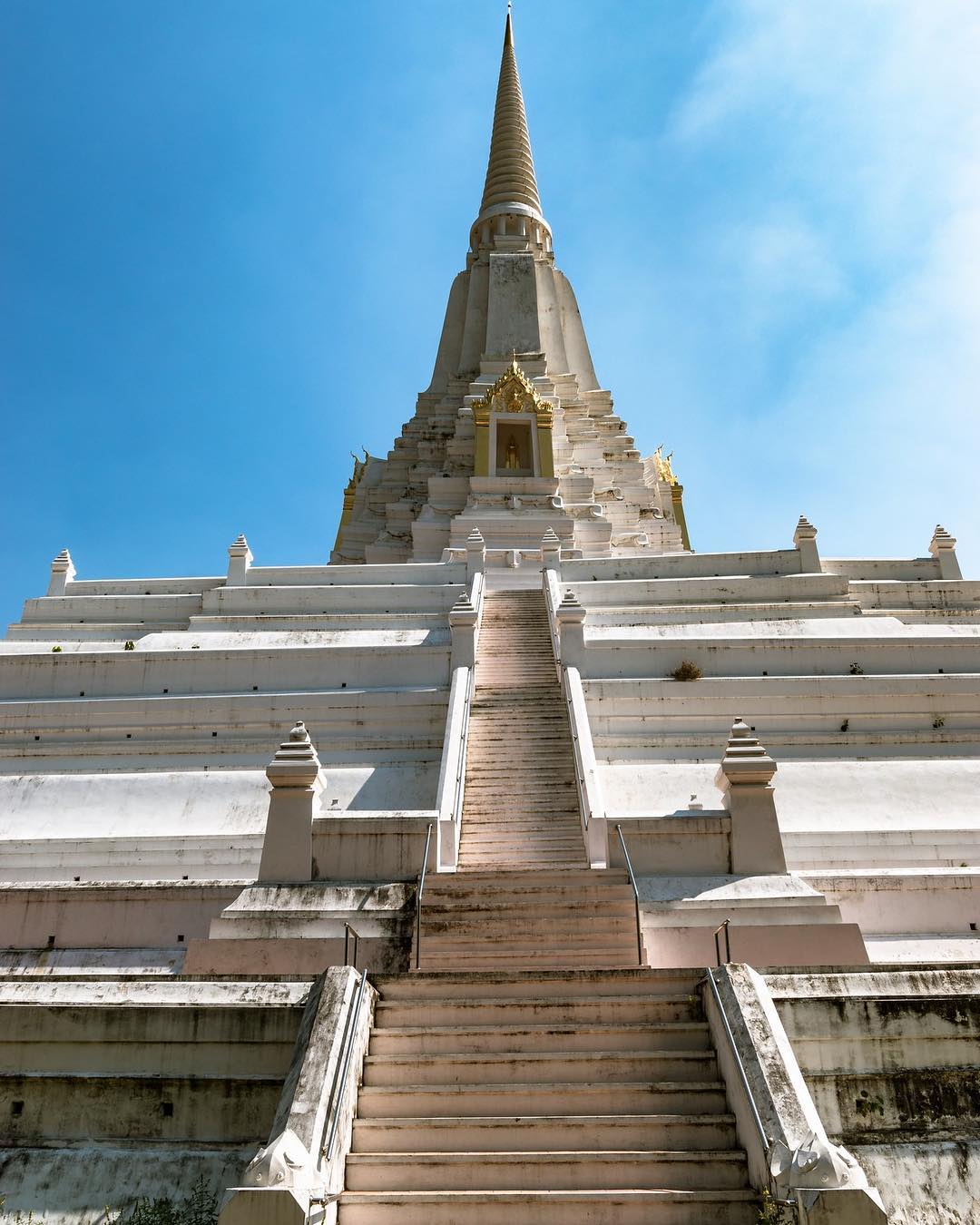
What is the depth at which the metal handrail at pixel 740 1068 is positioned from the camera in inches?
243

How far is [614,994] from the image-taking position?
825cm

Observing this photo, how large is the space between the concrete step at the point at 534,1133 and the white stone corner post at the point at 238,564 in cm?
1754

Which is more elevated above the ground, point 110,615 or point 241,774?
point 110,615

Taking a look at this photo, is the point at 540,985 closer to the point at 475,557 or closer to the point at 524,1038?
the point at 524,1038

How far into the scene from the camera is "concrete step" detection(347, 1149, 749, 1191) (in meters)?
6.62

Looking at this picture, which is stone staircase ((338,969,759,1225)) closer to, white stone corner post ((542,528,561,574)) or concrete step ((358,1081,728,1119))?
concrete step ((358,1081,728,1119))

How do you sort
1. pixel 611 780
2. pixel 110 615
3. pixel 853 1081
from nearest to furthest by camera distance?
1. pixel 853 1081
2. pixel 611 780
3. pixel 110 615

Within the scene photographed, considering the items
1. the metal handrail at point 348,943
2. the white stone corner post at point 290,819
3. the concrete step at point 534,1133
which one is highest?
the white stone corner post at point 290,819

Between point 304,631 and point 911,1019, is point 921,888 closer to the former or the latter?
point 911,1019

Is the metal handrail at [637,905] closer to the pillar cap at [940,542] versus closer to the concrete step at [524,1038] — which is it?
the concrete step at [524,1038]

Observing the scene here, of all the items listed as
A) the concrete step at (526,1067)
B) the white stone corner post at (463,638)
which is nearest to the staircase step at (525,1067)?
the concrete step at (526,1067)

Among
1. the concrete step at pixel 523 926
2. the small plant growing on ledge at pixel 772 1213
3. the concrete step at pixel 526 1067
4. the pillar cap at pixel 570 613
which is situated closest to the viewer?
the small plant growing on ledge at pixel 772 1213

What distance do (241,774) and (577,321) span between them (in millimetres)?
30736

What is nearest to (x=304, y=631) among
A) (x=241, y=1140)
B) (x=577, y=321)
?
(x=241, y=1140)
